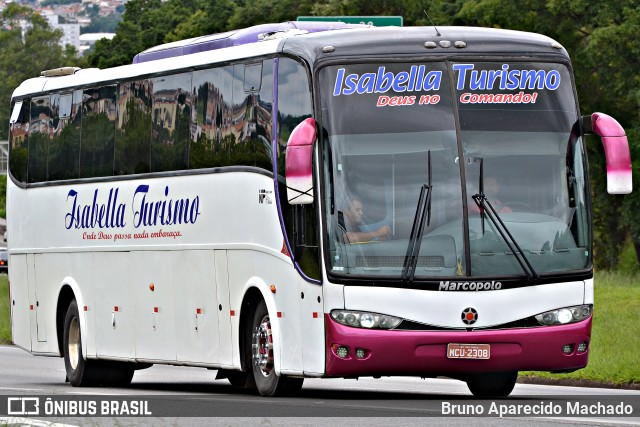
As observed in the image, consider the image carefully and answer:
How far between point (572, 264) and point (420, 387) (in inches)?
223

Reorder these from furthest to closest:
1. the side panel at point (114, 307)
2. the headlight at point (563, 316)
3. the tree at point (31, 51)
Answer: the tree at point (31, 51) → the side panel at point (114, 307) → the headlight at point (563, 316)

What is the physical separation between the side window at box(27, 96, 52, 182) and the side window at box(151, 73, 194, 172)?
3.49 m

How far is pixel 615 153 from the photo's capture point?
16672 mm

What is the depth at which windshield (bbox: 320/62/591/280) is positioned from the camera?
53.1ft

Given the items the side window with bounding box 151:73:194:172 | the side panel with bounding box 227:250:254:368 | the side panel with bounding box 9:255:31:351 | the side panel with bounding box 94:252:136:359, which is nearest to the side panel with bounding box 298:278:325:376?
the side panel with bounding box 227:250:254:368

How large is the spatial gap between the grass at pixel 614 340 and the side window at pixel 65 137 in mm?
6364

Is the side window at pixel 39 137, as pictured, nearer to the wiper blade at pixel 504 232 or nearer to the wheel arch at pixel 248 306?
the wheel arch at pixel 248 306

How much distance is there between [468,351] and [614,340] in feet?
30.5

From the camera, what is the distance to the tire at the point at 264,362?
17531 mm

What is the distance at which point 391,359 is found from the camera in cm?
1602

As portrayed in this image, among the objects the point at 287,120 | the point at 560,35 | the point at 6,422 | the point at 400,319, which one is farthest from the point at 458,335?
the point at 560,35

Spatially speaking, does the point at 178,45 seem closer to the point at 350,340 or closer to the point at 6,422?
the point at 350,340

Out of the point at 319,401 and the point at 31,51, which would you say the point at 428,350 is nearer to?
the point at 319,401

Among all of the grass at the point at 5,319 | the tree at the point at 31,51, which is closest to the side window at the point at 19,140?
the grass at the point at 5,319
